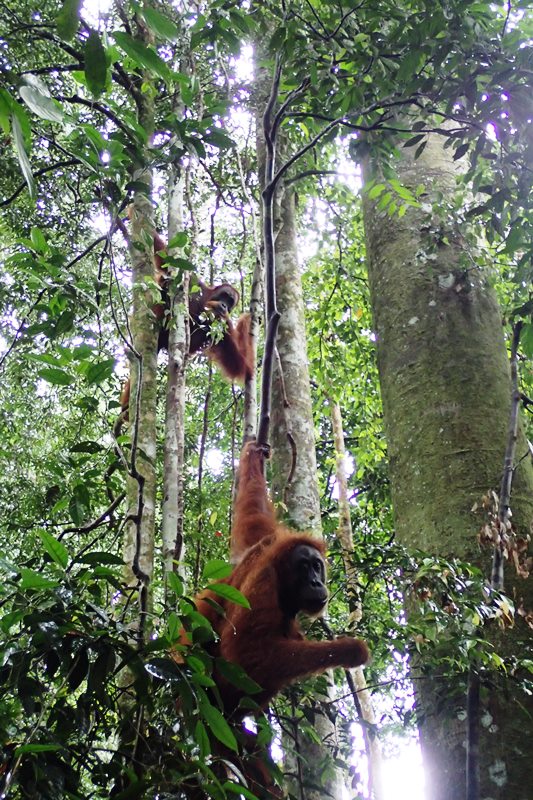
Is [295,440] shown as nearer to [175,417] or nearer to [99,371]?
[175,417]

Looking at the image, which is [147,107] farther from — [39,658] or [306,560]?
[39,658]

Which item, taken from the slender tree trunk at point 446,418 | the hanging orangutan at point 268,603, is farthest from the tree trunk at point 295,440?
the slender tree trunk at point 446,418

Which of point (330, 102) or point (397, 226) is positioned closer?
point (330, 102)

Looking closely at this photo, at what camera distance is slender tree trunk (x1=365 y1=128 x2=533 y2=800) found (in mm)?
2523

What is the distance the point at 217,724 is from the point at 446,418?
195cm

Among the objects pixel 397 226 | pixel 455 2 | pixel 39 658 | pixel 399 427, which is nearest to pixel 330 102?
pixel 455 2

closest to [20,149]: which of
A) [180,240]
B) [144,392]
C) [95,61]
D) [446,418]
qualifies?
[95,61]

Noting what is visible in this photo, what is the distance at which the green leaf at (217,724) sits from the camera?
5.15 ft

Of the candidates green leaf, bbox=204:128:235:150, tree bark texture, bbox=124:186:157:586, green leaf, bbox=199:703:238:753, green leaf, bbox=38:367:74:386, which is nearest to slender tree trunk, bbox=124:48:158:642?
tree bark texture, bbox=124:186:157:586

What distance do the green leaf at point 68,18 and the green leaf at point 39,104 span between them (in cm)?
9

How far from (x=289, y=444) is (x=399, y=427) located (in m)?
0.52

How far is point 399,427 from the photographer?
3.37m

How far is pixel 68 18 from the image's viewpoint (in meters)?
0.96

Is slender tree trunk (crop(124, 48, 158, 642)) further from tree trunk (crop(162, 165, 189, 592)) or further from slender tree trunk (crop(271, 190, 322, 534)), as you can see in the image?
slender tree trunk (crop(271, 190, 322, 534))
